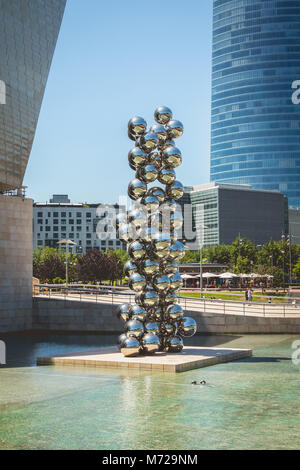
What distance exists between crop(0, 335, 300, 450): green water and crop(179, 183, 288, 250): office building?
139m

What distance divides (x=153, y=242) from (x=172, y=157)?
9.29 feet

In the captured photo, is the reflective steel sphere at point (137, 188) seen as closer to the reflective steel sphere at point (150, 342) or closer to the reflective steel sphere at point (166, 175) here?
the reflective steel sphere at point (166, 175)

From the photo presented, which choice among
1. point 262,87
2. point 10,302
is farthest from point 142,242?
point 262,87

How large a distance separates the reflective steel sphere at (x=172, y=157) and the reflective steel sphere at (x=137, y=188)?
3.54 ft

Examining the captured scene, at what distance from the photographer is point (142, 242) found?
756 inches

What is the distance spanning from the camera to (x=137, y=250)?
1892cm

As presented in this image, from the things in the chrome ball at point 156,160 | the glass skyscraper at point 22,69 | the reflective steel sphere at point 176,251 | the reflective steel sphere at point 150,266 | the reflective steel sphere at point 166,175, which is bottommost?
the reflective steel sphere at point 150,266

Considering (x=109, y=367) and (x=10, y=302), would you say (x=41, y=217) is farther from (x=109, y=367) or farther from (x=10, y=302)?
Answer: (x=109, y=367)

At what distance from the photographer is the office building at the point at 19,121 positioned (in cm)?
3011

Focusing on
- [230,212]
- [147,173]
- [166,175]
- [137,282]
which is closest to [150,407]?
[137,282]

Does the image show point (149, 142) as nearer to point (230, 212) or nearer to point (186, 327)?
point (186, 327)

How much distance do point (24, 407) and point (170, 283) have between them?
8102 mm

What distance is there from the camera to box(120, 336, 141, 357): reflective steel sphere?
18453 mm

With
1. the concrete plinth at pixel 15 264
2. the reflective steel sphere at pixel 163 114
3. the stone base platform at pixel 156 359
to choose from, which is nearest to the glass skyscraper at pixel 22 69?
the concrete plinth at pixel 15 264
